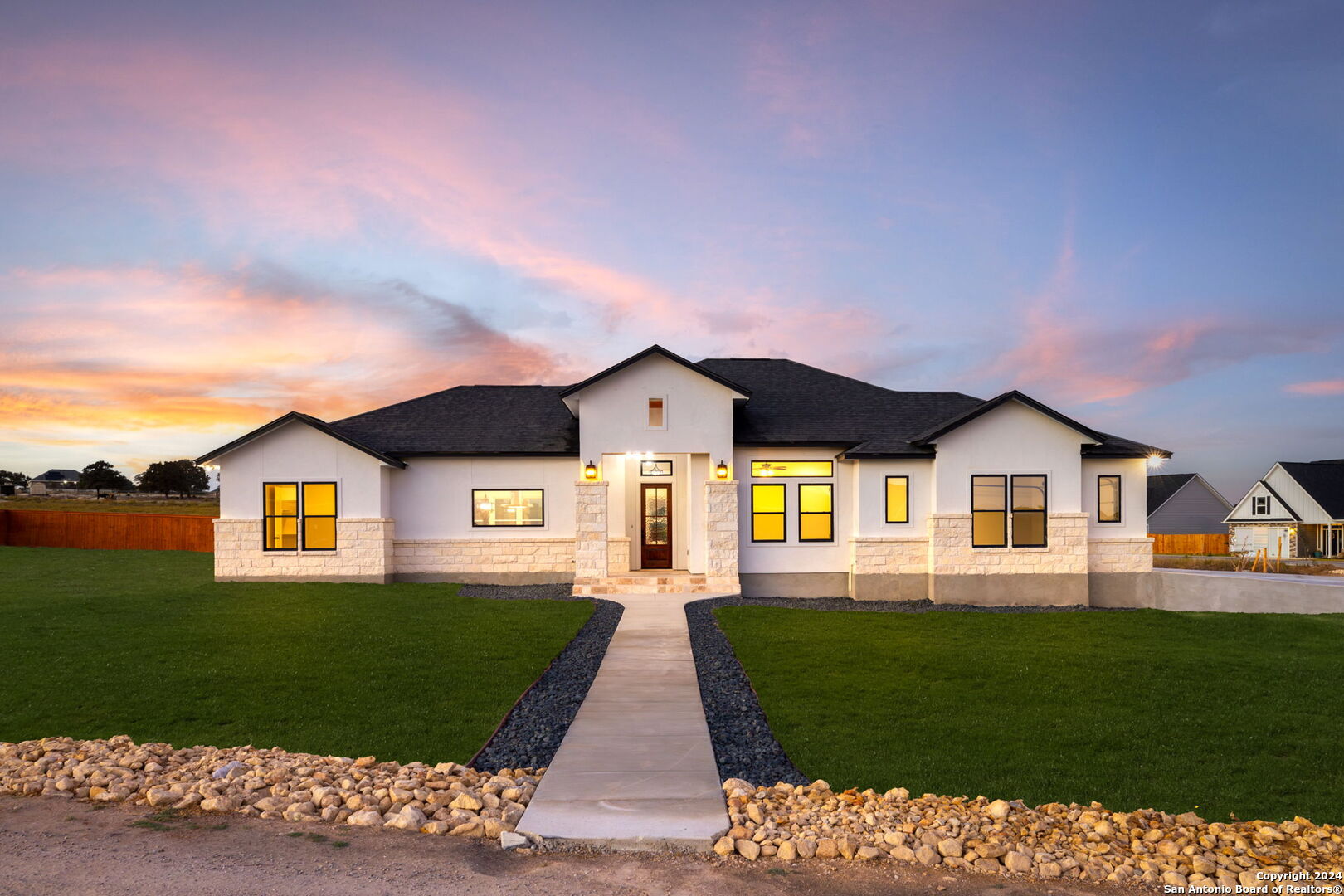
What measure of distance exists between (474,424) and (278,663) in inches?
436

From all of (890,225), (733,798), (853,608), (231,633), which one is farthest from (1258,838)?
(890,225)

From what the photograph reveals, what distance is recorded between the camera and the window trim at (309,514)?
Answer: 18.5 m

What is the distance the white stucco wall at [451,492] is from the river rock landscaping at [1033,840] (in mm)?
14468

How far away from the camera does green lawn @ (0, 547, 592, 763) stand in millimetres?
7430

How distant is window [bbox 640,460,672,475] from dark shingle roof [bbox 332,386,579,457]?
73.6 inches

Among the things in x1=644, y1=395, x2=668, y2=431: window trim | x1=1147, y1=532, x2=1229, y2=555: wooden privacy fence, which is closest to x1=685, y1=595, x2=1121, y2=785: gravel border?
x1=644, y1=395, x2=668, y2=431: window trim

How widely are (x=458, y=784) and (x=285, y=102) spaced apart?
14567mm

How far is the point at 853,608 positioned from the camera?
54.6 ft

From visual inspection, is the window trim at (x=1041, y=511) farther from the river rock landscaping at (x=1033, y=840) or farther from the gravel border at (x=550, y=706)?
the river rock landscaping at (x=1033, y=840)

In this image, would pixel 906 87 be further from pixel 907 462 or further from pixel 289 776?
pixel 289 776

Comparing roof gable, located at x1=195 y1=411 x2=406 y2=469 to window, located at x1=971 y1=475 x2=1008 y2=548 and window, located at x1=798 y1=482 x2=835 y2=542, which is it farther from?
window, located at x1=971 y1=475 x2=1008 y2=548

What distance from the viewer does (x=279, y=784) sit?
19.3ft

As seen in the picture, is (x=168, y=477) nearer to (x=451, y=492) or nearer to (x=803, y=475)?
(x=451, y=492)

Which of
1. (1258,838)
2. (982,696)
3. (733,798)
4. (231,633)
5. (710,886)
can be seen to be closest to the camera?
(710,886)
